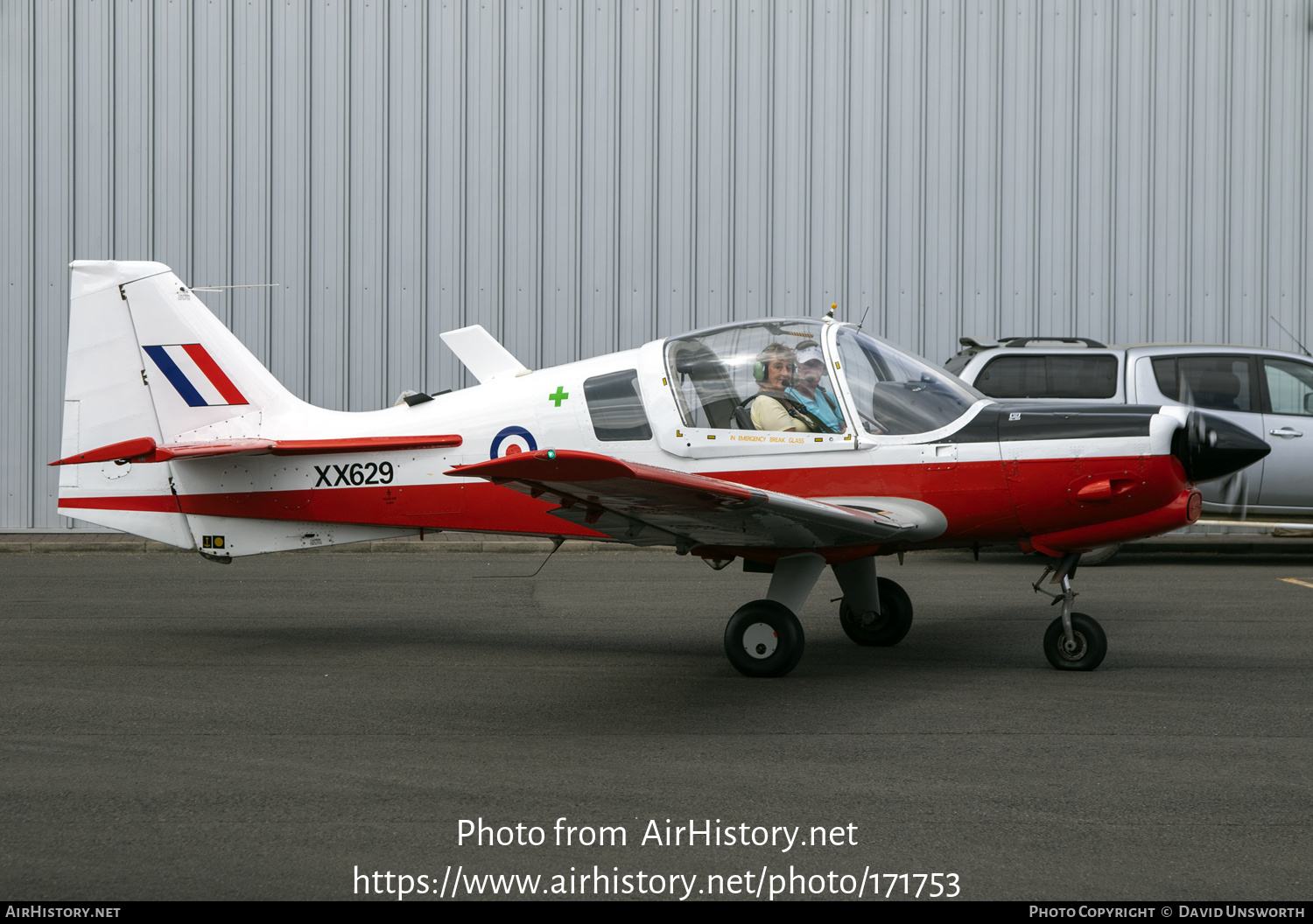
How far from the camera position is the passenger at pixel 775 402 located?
6.58m

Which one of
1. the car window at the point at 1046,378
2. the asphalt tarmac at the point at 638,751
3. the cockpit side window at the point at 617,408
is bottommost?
the asphalt tarmac at the point at 638,751

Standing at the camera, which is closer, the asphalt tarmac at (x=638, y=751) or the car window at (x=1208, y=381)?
the asphalt tarmac at (x=638, y=751)

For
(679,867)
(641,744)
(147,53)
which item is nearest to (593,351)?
(147,53)

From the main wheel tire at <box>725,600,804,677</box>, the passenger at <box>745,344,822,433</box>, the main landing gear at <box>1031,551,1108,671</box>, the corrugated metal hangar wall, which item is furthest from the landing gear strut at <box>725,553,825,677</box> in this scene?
the corrugated metal hangar wall

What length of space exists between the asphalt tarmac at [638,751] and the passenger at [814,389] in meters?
1.38

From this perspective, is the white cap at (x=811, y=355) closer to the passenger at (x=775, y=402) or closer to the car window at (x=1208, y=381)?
the passenger at (x=775, y=402)

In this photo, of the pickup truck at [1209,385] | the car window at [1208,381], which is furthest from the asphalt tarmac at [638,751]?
the car window at [1208,381]

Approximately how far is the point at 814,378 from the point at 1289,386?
705 cm

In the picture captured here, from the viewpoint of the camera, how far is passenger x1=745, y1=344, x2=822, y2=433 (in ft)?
21.6

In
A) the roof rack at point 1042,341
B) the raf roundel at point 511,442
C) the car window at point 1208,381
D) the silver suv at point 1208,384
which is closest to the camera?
the raf roundel at point 511,442

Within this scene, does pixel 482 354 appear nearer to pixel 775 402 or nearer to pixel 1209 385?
pixel 775 402

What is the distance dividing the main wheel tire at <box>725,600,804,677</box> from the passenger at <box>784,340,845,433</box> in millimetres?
1082

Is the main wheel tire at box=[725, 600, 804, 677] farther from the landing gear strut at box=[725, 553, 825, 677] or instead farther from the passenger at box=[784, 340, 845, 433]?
the passenger at box=[784, 340, 845, 433]

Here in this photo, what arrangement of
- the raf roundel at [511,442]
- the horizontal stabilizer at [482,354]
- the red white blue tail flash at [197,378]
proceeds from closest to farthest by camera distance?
the raf roundel at [511,442] → the horizontal stabilizer at [482,354] → the red white blue tail flash at [197,378]
